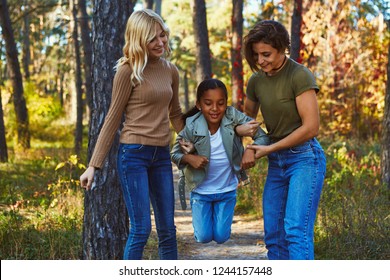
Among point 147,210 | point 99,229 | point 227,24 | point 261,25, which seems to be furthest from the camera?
point 227,24

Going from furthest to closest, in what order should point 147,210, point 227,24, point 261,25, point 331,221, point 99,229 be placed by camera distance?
point 227,24 → point 331,221 → point 99,229 → point 147,210 → point 261,25

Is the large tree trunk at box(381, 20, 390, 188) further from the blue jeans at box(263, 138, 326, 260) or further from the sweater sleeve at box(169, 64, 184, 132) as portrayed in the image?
the blue jeans at box(263, 138, 326, 260)

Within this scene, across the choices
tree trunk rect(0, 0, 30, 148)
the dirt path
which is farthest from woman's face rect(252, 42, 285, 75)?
tree trunk rect(0, 0, 30, 148)

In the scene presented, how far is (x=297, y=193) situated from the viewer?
4188 mm

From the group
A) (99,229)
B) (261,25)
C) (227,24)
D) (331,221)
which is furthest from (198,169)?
(227,24)

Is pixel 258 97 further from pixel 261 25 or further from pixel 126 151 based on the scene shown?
pixel 126 151

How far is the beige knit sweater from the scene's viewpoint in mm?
4406

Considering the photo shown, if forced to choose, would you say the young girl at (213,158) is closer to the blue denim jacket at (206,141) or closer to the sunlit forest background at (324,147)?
the blue denim jacket at (206,141)

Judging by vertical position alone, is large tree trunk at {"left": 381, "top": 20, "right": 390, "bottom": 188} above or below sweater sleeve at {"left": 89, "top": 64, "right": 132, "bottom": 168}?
below

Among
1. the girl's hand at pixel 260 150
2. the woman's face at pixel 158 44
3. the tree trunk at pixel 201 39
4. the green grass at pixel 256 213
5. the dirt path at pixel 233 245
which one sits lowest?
the dirt path at pixel 233 245

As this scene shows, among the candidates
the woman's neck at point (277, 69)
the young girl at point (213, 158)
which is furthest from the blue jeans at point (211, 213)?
the woman's neck at point (277, 69)

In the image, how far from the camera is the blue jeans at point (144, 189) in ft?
14.6

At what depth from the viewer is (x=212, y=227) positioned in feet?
15.6
